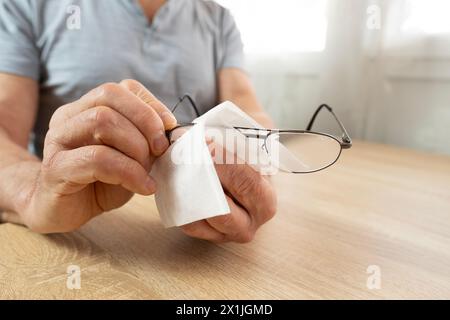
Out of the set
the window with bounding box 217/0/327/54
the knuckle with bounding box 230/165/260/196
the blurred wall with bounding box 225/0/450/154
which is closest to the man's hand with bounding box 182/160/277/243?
the knuckle with bounding box 230/165/260/196

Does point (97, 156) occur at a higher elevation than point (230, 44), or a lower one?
lower

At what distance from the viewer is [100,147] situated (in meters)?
0.30

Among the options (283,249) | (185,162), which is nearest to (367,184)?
(283,249)

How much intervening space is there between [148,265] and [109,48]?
0.49 m

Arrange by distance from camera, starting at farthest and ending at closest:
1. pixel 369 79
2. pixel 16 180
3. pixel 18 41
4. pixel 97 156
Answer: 1. pixel 369 79
2. pixel 18 41
3. pixel 16 180
4. pixel 97 156

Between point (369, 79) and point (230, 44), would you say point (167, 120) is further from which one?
point (369, 79)

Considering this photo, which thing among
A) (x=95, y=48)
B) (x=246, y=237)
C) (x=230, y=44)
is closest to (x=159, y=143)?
(x=246, y=237)

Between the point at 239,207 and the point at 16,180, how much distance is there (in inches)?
10.2

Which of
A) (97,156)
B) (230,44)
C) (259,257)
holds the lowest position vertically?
(259,257)

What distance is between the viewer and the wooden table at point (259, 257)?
30 cm

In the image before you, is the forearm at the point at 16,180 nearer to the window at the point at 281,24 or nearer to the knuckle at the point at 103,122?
the knuckle at the point at 103,122

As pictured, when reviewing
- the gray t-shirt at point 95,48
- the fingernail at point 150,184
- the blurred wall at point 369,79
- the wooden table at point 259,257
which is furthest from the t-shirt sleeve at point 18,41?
the blurred wall at point 369,79

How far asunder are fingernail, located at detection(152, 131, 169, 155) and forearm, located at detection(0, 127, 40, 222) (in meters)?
0.17
